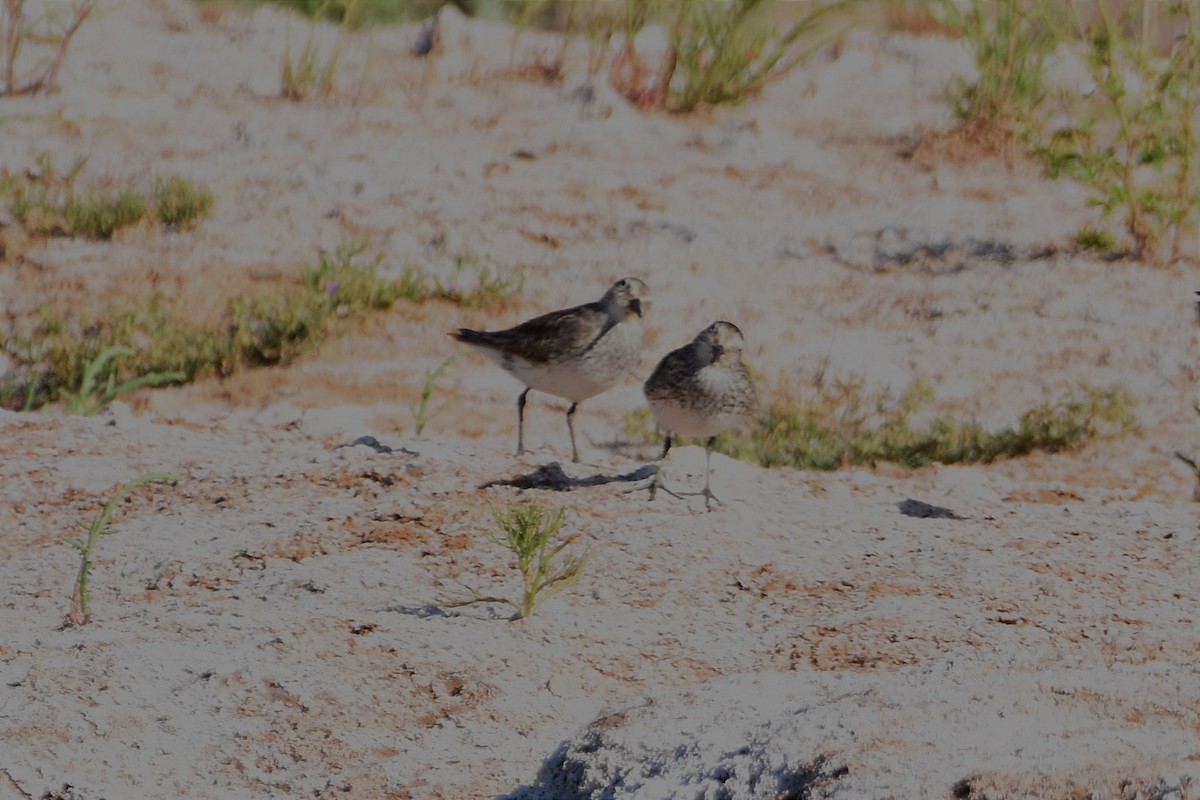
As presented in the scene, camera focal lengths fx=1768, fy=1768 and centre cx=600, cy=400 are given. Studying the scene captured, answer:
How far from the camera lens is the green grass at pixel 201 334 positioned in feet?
24.8

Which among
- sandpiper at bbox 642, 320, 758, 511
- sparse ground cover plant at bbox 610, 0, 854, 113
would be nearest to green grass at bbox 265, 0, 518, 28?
sparse ground cover plant at bbox 610, 0, 854, 113

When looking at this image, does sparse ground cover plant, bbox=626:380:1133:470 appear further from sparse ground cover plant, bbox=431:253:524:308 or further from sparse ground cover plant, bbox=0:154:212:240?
sparse ground cover plant, bbox=0:154:212:240

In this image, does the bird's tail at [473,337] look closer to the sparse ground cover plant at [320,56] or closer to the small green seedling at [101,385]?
the small green seedling at [101,385]

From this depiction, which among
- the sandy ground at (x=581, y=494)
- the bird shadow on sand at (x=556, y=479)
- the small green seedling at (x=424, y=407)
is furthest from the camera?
the small green seedling at (x=424, y=407)

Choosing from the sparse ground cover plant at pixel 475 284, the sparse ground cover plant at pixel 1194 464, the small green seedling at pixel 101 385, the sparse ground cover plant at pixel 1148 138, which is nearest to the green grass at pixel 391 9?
the sparse ground cover plant at pixel 475 284

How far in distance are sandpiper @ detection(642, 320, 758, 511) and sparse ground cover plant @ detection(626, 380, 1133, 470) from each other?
0.93m

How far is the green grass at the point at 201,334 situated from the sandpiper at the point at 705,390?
88.5 inches

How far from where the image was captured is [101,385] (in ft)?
24.0

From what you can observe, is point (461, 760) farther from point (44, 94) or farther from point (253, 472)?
point (44, 94)

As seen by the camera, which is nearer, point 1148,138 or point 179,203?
point 1148,138

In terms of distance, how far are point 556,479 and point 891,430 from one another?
76.3 inches

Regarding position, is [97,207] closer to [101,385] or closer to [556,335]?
[101,385]

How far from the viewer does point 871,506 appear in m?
5.99

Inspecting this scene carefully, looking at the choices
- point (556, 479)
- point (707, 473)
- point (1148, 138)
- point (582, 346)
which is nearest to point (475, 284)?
point (582, 346)
